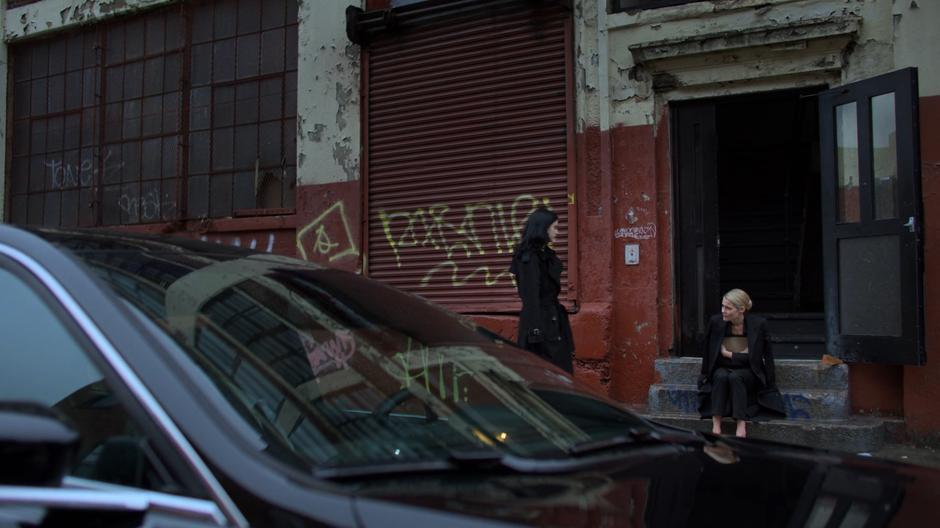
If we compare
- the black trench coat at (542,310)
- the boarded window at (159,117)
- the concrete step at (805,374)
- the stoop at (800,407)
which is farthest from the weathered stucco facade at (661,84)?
the boarded window at (159,117)

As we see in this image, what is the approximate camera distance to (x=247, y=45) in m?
9.39

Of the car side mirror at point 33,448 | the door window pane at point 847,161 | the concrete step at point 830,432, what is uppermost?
the door window pane at point 847,161

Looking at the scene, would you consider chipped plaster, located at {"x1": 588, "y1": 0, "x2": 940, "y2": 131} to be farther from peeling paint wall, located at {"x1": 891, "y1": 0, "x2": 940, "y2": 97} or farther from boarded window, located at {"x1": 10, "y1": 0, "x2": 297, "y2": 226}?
boarded window, located at {"x1": 10, "y1": 0, "x2": 297, "y2": 226}

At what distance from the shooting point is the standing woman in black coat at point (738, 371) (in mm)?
5934

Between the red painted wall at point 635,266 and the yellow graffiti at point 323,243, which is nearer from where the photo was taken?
the red painted wall at point 635,266

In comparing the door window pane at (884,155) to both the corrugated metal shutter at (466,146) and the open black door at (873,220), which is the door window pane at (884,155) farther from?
the corrugated metal shutter at (466,146)

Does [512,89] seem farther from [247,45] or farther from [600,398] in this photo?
[600,398]

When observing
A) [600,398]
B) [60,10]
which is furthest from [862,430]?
[60,10]

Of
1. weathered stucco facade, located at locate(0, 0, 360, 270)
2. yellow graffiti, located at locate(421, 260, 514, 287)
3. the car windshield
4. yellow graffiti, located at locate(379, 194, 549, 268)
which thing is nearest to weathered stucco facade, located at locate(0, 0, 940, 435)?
yellow graffiti, located at locate(421, 260, 514, 287)

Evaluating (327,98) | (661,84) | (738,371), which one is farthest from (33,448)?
(327,98)

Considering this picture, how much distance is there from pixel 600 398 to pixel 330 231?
Result: 6508 millimetres

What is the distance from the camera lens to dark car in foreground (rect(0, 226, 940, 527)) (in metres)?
1.45

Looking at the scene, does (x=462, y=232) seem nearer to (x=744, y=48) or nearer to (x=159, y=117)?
(x=744, y=48)

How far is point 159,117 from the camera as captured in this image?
10.0m
